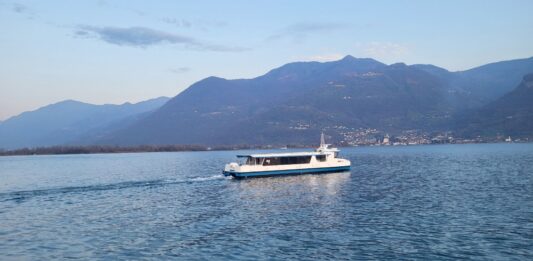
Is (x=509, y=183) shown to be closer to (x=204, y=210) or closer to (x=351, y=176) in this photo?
(x=351, y=176)

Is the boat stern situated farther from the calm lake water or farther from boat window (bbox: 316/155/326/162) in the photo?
boat window (bbox: 316/155/326/162)

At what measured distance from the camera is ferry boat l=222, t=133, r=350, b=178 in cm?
9819

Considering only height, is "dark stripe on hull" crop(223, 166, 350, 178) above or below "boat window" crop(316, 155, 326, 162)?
below

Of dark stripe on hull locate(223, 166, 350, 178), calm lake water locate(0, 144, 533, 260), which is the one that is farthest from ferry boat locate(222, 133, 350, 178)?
calm lake water locate(0, 144, 533, 260)

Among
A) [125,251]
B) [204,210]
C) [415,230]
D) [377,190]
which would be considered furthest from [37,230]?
[377,190]

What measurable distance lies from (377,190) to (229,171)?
35649 millimetres

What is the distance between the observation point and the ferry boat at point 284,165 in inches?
3866

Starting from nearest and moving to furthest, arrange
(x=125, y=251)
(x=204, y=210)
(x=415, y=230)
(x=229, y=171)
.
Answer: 1. (x=125, y=251)
2. (x=415, y=230)
3. (x=204, y=210)
4. (x=229, y=171)

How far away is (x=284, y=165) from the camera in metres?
104

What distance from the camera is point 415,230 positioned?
4244 centimetres

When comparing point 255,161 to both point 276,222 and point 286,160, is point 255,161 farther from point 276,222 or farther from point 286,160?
point 276,222

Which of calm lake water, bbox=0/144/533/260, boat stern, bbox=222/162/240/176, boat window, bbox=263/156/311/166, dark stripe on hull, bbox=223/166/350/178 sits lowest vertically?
calm lake water, bbox=0/144/533/260

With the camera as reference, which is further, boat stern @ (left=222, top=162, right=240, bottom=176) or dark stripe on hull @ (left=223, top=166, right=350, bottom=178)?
dark stripe on hull @ (left=223, top=166, right=350, bottom=178)

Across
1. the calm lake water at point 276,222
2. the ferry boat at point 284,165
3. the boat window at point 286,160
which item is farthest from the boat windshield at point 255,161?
the calm lake water at point 276,222
